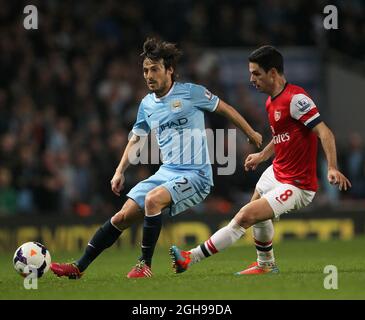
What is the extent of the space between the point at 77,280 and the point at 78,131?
25.4 feet

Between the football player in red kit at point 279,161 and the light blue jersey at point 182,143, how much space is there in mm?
472

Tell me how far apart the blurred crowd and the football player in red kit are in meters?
6.70

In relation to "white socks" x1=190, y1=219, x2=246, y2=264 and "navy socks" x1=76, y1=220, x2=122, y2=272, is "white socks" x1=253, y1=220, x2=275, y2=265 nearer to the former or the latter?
"white socks" x1=190, y1=219, x2=246, y2=264

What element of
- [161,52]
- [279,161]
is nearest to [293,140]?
[279,161]

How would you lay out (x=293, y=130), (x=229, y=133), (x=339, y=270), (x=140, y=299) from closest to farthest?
(x=140, y=299) → (x=293, y=130) → (x=339, y=270) → (x=229, y=133)

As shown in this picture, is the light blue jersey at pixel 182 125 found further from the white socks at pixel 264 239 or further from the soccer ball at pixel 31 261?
the soccer ball at pixel 31 261

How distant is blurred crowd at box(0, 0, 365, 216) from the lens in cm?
1540

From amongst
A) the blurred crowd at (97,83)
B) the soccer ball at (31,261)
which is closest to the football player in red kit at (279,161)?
the soccer ball at (31,261)

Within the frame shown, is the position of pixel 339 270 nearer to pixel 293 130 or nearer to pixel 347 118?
pixel 293 130

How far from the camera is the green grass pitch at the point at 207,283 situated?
7492 mm

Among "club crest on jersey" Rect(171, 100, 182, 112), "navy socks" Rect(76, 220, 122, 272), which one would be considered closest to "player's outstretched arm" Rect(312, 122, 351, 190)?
"club crest on jersey" Rect(171, 100, 182, 112)
